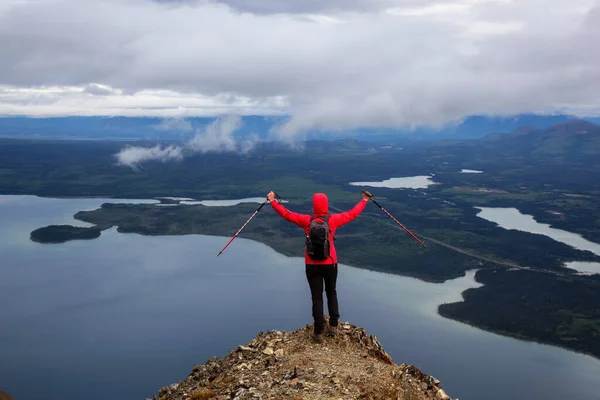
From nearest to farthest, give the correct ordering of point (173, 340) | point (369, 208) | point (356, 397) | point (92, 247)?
point (356, 397) → point (173, 340) → point (92, 247) → point (369, 208)

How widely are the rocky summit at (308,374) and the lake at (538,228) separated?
114295mm

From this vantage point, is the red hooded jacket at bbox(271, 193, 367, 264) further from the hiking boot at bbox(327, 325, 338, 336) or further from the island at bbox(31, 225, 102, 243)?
the island at bbox(31, 225, 102, 243)

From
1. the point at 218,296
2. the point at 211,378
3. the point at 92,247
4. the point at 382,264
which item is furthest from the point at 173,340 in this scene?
the point at 211,378

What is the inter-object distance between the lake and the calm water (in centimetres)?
2739

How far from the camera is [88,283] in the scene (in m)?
106

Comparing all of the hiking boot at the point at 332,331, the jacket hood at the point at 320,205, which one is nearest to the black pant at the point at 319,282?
the hiking boot at the point at 332,331

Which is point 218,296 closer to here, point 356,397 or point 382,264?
point 382,264

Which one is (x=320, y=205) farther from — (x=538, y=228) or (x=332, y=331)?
(x=538, y=228)

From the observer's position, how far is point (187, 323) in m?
84.9

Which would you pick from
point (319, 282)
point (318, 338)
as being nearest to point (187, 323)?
point (318, 338)

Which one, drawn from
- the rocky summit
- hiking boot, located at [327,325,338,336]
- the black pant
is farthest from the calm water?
the black pant

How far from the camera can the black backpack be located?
37.0 feet

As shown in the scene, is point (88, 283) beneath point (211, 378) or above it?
beneath

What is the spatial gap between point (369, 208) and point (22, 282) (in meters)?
115
